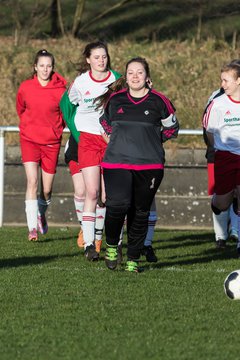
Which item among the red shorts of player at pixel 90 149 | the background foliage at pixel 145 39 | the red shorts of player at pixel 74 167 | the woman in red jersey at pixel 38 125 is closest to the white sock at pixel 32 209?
the woman in red jersey at pixel 38 125

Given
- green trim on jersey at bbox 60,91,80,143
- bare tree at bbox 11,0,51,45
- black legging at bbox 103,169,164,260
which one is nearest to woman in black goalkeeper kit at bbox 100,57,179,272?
black legging at bbox 103,169,164,260

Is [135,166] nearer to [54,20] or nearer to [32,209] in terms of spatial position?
[32,209]

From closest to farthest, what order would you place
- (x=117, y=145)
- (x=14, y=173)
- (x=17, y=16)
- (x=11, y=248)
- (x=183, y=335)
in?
(x=183, y=335)
(x=117, y=145)
(x=11, y=248)
(x=14, y=173)
(x=17, y=16)

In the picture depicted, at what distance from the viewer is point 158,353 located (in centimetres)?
667

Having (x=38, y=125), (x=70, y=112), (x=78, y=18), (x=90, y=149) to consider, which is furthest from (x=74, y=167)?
(x=78, y=18)

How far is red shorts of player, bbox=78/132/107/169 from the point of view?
11.3m

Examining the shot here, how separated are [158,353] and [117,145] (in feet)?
10.8

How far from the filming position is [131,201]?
9.88 meters

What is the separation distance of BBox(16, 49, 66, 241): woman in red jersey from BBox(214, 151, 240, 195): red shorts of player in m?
2.46

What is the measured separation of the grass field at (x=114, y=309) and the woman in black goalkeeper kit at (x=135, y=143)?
2.14ft

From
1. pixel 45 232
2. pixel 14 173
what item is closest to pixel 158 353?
pixel 45 232

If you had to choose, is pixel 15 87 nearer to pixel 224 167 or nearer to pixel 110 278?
pixel 224 167

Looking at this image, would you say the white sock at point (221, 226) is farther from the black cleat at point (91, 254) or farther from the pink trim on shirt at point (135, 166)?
the pink trim on shirt at point (135, 166)

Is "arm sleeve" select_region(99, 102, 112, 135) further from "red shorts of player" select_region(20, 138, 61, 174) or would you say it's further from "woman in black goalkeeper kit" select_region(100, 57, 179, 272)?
"red shorts of player" select_region(20, 138, 61, 174)
